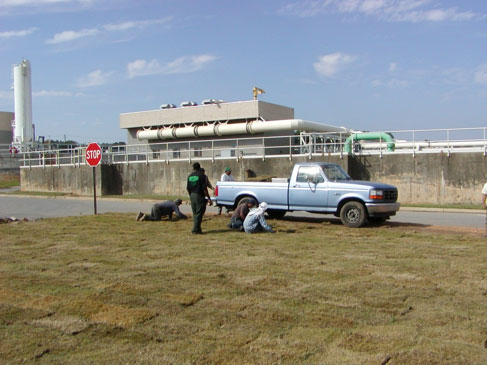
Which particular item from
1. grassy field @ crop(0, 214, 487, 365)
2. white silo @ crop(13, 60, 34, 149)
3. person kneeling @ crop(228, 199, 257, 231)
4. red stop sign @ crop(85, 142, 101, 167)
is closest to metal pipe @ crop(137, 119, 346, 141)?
white silo @ crop(13, 60, 34, 149)

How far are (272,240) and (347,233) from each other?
88.1 inches

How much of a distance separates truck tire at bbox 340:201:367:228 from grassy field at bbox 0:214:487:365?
2.98 m

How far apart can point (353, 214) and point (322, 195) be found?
3.58ft

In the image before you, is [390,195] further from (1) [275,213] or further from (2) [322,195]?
(1) [275,213]

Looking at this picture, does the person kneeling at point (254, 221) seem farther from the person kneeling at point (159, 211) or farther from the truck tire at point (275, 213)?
the person kneeling at point (159, 211)

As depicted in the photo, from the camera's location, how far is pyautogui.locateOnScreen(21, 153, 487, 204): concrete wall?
2459 centimetres

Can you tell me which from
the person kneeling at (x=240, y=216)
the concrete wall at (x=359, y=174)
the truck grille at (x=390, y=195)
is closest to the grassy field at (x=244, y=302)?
the person kneeling at (x=240, y=216)

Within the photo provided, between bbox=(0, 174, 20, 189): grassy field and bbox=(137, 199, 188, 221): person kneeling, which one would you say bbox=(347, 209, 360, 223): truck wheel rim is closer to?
bbox=(137, 199, 188, 221): person kneeling

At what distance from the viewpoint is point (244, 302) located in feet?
20.5

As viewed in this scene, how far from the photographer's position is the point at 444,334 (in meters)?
5.09

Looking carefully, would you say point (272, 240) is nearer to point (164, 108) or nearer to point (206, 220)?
point (206, 220)

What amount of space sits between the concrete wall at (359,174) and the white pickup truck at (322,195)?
36.8 feet

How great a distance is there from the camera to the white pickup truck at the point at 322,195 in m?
14.3

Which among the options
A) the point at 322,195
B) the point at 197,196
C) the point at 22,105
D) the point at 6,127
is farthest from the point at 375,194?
the point at 6,127
